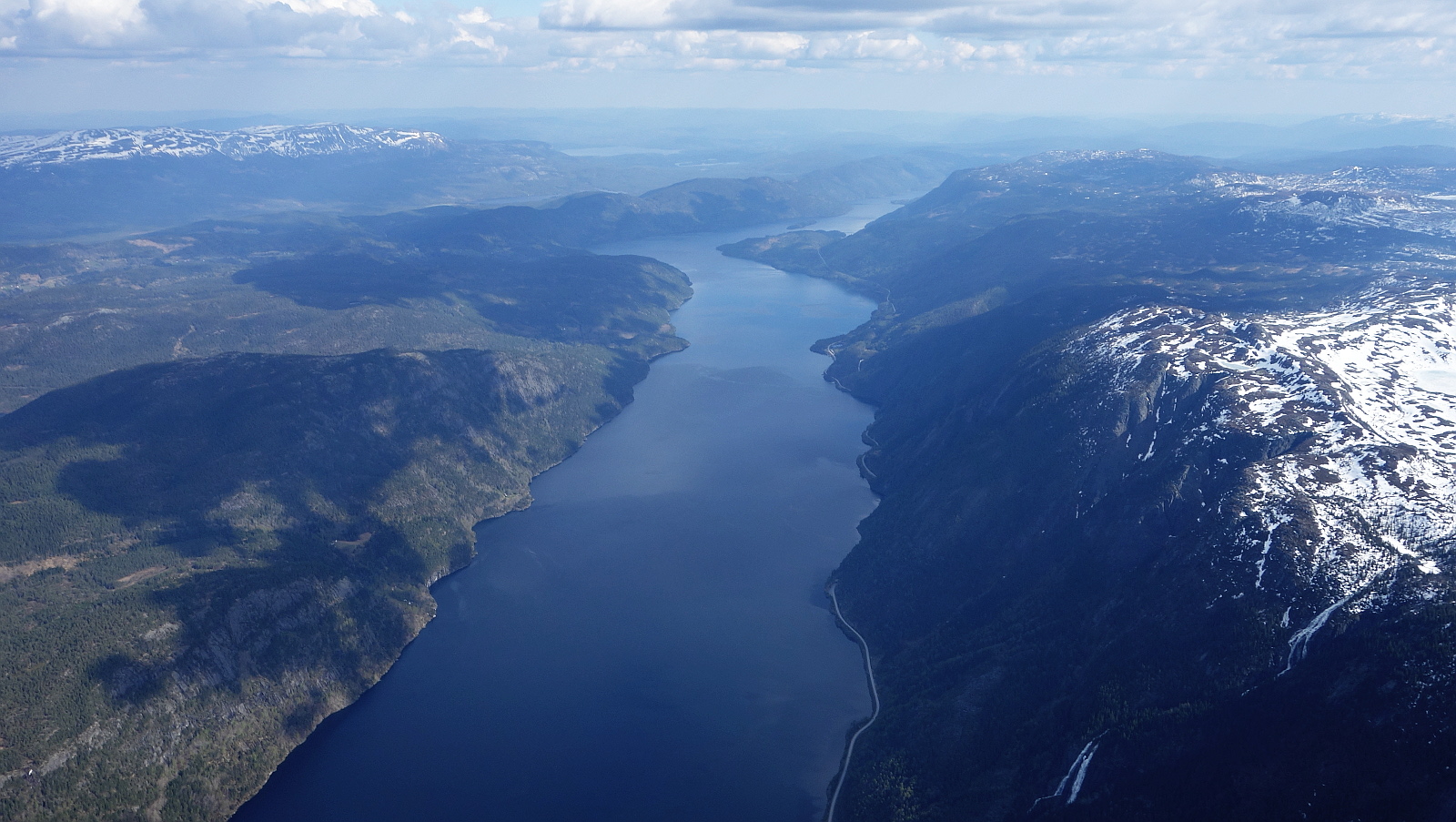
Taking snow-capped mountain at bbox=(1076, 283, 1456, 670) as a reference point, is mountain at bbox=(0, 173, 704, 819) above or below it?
below

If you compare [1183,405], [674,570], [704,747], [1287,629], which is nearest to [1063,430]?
[1183,405]

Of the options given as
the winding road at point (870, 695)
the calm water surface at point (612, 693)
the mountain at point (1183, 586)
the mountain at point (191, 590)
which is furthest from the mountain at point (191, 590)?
the mountain at point (1183, 586)

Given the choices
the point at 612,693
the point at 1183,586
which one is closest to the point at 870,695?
the point at 612,693

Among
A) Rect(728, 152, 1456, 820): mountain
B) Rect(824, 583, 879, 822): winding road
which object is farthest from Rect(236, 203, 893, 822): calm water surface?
Rect(728, 152, 1456, 820): mountain

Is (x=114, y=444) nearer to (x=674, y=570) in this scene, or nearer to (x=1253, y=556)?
(x=674, y=570)

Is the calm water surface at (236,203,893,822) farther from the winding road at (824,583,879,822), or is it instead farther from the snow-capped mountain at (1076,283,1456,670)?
the snow-capped mountain at (1076,283,1456,670)

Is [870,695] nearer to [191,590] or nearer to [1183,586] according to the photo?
[1183,586]
